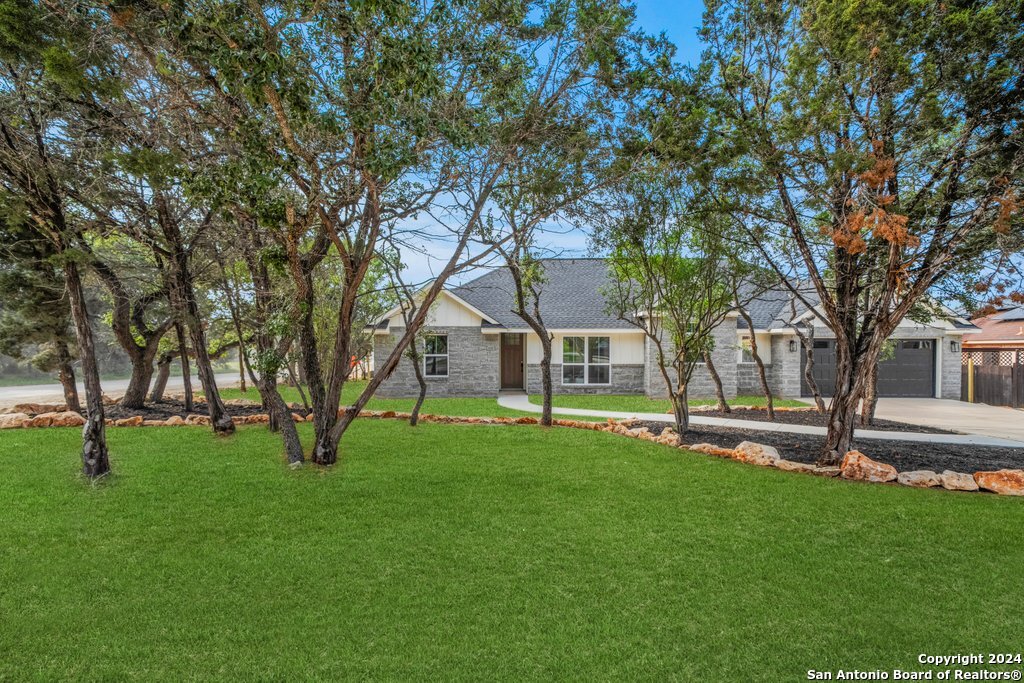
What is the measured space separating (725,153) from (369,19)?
15.0ft

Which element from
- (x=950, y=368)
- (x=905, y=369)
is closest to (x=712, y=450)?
(x=905, y=369)

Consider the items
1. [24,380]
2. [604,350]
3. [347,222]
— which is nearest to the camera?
[347,222]

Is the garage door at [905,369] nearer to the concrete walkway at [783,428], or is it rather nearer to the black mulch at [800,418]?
the black mulch at [800,418]

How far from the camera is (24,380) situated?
28.3 meters

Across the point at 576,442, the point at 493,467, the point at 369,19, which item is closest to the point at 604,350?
the point at 576,442

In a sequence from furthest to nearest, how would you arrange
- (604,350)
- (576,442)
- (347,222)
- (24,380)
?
1. (24,380)
2. (604,350)
3. (576,442)
4. (347,222)

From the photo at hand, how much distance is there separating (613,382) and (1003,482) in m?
11.9

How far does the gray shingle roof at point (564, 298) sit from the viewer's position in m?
17.9

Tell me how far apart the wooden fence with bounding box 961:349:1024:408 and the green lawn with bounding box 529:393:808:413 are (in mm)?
5938

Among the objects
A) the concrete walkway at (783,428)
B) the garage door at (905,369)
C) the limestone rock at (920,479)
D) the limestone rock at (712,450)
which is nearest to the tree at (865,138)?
the limestone rock at (920,479)

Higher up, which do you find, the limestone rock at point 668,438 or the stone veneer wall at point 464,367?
the stone veneer wall at point 464,367

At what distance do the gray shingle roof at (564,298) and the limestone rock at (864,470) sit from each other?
10229mm

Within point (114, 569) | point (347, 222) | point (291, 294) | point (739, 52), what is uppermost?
point (739, 52)

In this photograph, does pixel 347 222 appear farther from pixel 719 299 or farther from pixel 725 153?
pixel 719 299
